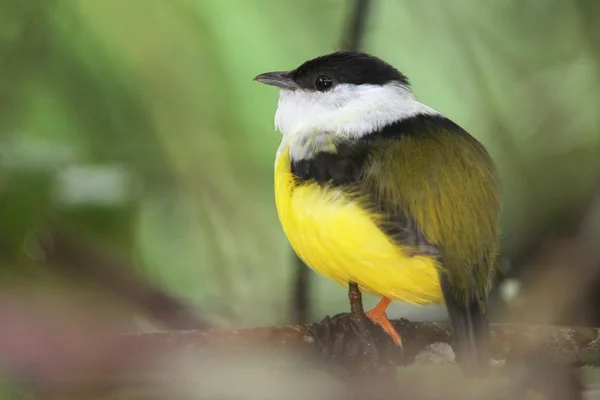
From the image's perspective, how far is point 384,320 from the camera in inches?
30.4

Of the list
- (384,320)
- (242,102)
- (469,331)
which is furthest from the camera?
(242,102)

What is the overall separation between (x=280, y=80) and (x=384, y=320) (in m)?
0.30

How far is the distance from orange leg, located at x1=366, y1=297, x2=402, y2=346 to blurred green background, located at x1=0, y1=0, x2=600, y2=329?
0.49ft

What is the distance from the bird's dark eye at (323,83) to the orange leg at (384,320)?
0.25 meters

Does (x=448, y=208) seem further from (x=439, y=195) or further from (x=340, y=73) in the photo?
(x=340, y=73)

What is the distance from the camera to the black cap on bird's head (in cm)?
83

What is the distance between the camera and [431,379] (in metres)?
0.74

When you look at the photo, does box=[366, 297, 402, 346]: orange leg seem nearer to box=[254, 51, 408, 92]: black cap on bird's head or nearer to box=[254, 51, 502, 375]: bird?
box=[254, 51, 502, 375]: bird

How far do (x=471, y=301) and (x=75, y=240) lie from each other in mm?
434

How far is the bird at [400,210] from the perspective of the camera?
26.2 inches

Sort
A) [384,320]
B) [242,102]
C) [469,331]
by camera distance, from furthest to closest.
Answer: [242,102]
[384,320]
[469,331]

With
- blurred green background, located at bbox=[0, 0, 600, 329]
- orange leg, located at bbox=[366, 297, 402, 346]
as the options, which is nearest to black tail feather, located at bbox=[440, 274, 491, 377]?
orange leg, located at bbox=[366, 297, 402, 346]

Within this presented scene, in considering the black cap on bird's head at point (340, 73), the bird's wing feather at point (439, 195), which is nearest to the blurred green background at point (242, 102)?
the black cap on bird's head at point (340, 73)

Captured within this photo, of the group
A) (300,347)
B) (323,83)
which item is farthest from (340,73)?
(300,347)
